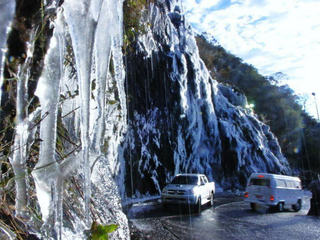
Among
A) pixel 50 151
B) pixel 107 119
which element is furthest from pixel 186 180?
pixel 50 151

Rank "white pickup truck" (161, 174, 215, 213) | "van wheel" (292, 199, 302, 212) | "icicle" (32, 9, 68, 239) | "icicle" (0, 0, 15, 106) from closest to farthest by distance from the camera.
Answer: "icicle" (0, 0, 15, 106) < "icicle" (32, 9, 68, 239) < "white pickup truck" (161, 174, 215, 213) < "van wheel" (292, 199, 302, 212)

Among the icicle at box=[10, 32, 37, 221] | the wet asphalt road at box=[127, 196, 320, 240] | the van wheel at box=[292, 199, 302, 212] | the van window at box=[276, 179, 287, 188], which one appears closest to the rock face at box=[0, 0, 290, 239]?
the icicle at box=[10, 32, 37, 221]

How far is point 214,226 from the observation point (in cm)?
932

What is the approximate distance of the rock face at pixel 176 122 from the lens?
17578 millimetres

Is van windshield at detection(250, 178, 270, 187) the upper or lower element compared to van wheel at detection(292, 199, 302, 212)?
upper

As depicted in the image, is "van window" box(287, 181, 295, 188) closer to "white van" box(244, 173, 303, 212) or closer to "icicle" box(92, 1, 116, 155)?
"white van" box(244, 173, 303, 212)

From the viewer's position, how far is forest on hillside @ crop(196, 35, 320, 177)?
4344 centimetres

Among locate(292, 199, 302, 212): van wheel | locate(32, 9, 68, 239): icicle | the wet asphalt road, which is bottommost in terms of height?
locate(292, 199, 302, 212): van wheel

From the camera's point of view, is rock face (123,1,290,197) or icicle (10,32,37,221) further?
rock face (123,1,290,197)

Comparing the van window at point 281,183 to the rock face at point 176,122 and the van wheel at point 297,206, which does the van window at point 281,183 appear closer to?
the van wheel at point 297,206

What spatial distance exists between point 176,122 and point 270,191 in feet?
28.7

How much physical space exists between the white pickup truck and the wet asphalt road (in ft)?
1.51

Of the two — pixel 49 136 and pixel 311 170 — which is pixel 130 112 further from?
pixel 311 170

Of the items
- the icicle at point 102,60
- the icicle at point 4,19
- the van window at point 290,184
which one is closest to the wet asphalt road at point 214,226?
the van window at point 290,184
